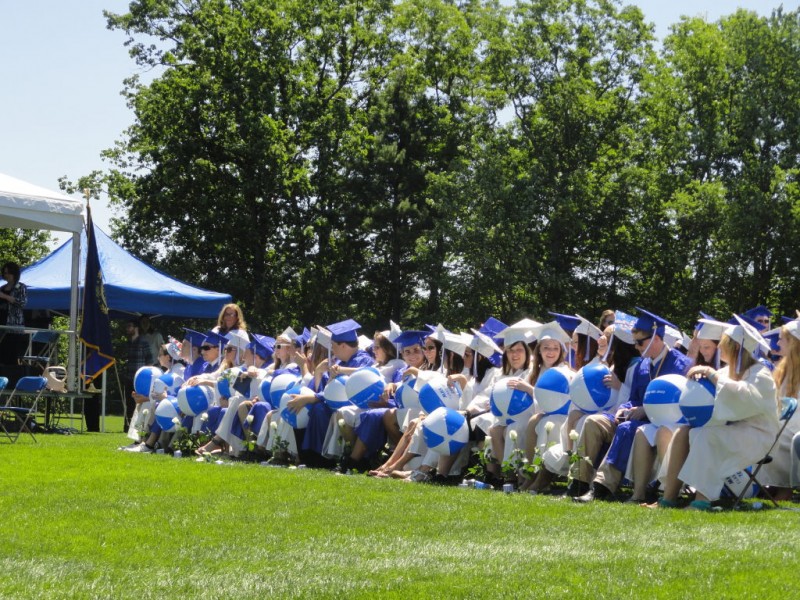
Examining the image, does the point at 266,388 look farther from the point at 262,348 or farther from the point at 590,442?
the point at 590,442

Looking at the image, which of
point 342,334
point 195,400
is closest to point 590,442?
point 342,334

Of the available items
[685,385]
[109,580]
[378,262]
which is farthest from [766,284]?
[109,580]

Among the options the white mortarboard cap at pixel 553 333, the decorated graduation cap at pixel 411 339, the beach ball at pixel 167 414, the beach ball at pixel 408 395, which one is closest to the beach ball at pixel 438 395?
the beach ball at pixel 408 395

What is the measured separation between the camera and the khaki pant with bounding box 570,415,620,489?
31.8ft

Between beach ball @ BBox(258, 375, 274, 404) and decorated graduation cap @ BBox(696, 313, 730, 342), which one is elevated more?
decorated graduation cap @ BBox(696, 313, 730, 342)

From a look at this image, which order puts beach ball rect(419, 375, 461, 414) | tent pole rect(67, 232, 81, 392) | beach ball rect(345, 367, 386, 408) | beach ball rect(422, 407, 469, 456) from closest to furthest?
beach ball rect(422, 407, 469, 456), beach ball rect(419, 375, 461, 414), beach ball rect(345, 367, 386, 408), tent pole rect(67, 232, 81, 392)

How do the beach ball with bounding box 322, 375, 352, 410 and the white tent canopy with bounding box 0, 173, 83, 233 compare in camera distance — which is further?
the white tent canopy with bounding box 0, 173, 83, 233

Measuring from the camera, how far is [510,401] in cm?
1054

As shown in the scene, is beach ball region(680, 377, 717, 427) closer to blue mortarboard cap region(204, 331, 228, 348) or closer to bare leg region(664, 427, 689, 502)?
bare leg region(664, 427, 689, 502)

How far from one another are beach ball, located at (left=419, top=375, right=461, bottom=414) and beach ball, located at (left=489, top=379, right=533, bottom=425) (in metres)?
0.91

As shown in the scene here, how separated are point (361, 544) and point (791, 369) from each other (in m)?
4.55

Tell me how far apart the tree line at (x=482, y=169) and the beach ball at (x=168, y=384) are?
743 inches

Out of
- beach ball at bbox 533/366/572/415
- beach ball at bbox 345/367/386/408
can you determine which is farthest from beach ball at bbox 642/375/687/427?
beach ball at bbox 345/367/386/408

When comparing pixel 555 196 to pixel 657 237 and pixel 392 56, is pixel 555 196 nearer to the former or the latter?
pixel 657 237
